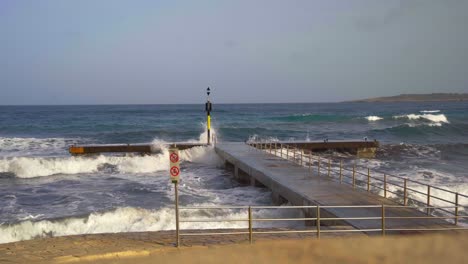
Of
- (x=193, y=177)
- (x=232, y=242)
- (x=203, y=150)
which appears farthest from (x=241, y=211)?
(x=203, y=150)

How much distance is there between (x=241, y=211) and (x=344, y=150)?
1567 centimetres

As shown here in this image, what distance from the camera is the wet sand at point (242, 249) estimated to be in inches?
288

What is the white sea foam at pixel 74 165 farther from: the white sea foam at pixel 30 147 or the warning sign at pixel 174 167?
the warning sign at pixel 174 167

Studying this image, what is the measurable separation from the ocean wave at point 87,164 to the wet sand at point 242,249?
14196mm

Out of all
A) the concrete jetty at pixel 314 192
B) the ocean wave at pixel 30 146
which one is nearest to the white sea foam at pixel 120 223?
the concrete jetty at pixel 314 192

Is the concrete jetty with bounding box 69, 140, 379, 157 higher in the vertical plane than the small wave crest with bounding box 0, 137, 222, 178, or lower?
higher

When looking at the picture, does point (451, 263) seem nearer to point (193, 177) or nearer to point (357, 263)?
point (357, 263)

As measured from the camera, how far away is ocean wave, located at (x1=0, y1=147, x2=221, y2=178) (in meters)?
21.7

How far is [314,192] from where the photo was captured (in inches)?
486

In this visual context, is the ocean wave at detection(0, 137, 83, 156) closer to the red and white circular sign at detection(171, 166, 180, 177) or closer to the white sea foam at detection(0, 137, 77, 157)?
the white sea foam at detection(0, 137, 77, 157)

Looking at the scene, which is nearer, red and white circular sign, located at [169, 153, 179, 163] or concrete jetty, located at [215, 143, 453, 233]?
red and white circular sign, located at [169, 153, 179, 163]

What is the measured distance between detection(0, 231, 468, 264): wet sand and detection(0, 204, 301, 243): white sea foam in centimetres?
301

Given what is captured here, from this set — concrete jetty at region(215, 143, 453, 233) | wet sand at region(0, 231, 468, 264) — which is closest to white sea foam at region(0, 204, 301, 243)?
concrete jetty at region(215, 143, 453, 233)

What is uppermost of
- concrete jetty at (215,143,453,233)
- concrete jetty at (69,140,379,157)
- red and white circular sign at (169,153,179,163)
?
red and white circular sign at (169,153,179,163)
